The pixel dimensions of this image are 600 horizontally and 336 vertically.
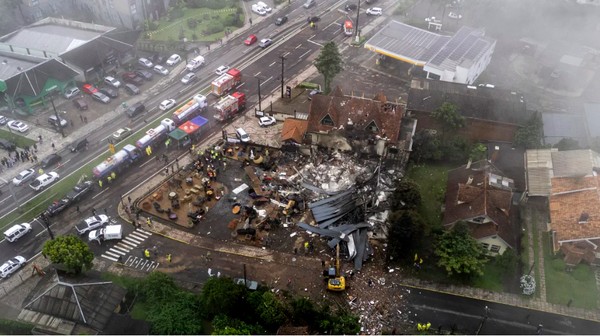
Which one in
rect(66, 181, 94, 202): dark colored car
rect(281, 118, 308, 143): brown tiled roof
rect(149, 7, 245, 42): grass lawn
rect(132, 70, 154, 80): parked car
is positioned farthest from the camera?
rect(149, 7, 245, 42): grass lawn

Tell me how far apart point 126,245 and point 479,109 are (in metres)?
56.5

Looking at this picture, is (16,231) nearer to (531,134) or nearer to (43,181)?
(43,181)

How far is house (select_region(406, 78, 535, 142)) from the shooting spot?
76.6 metres

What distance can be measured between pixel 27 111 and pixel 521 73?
93.5m

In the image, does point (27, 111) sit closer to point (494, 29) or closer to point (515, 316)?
point (515, 316)

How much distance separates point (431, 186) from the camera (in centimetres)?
7175

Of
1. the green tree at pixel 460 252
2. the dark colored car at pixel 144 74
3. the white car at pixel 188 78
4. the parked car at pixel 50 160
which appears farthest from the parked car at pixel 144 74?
the green tree at pixel 460 252

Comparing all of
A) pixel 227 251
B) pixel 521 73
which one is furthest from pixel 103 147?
pixel 521 73

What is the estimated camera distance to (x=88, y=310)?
52.3 metres

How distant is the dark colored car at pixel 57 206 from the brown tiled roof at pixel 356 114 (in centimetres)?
3610

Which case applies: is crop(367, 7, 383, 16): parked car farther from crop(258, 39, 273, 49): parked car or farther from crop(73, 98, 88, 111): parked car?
crop(73, 98, 88, 111): parked car

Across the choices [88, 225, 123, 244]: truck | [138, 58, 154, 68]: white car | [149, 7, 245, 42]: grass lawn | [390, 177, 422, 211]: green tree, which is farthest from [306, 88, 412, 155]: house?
[149, 7, 245, 42]: grass lawn

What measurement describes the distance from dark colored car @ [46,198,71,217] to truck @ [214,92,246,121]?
2744 centimetres

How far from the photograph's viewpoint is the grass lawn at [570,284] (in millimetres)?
57781
